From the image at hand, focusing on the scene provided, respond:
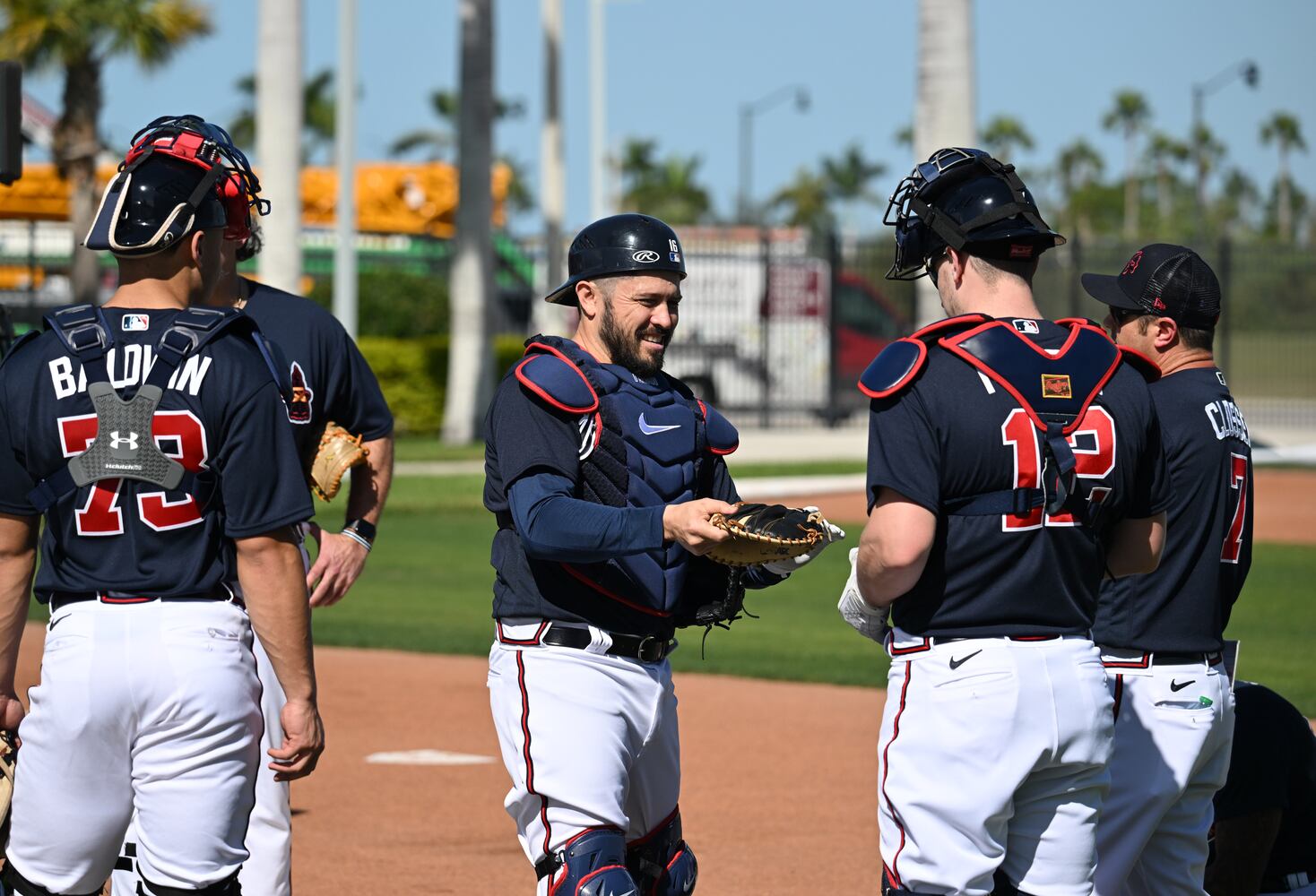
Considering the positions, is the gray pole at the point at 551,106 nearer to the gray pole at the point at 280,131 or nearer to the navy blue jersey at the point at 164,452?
the gray pole at the point at 280,131

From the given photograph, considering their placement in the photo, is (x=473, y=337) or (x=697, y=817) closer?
(x=697, y=817)

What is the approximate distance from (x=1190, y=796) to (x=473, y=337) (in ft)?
70.4

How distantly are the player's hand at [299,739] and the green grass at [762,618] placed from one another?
266 inches

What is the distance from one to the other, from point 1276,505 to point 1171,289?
15.8 metres

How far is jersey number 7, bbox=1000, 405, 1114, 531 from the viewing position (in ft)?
12.8

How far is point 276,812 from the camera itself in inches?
194

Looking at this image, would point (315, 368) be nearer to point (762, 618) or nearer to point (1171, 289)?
point (1171, 289)

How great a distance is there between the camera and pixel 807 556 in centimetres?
419

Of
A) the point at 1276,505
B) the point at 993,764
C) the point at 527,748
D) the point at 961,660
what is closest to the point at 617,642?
the point at 527,748

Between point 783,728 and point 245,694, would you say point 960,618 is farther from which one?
point 783,728

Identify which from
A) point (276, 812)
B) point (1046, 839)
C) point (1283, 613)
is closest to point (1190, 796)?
point (1046, 839)

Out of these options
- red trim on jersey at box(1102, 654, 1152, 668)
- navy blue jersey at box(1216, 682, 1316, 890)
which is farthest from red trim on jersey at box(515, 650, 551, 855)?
navy blue jersey at box(1216, 682, 1316, 890)

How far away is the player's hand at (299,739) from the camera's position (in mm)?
3908

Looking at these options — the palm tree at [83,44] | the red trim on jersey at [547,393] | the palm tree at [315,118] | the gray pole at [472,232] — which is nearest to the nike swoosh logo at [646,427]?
the red trim on jersey at [547,393]
